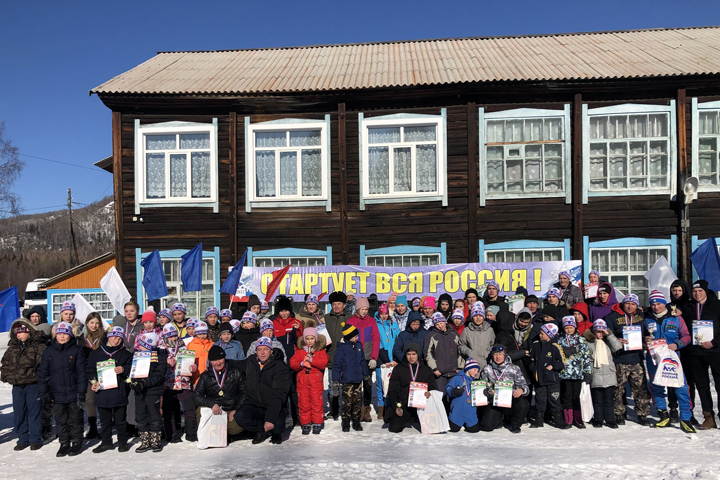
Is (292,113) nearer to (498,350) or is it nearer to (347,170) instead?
(347,170)

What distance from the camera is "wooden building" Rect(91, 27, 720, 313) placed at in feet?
42.2

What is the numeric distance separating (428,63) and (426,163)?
286 centimetres

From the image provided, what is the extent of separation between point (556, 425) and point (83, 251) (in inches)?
4053

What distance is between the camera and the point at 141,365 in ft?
23.6

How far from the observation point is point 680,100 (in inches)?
500

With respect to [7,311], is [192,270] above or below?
above

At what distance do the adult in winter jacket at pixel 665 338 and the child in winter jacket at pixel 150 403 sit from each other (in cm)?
683

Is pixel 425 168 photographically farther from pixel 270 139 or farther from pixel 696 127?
pixel 696 127

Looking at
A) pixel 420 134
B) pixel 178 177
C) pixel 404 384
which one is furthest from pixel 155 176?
pixel 404 384

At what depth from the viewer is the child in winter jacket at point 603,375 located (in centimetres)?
779

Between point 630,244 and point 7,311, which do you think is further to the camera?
point 630,244

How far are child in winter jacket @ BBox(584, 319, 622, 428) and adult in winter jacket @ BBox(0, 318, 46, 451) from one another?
307 inches

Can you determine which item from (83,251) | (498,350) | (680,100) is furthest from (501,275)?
(83,251)

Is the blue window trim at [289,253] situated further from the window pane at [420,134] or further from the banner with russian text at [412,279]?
the window pane at [420,134]
